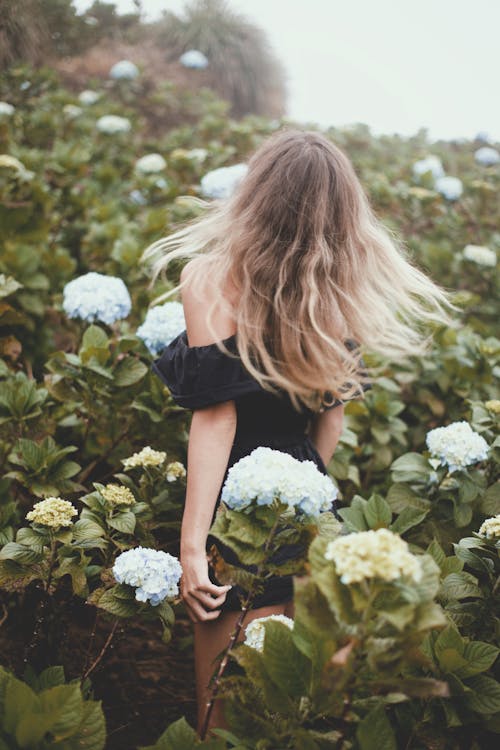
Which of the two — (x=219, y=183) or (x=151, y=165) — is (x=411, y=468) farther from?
(x=151, y=165)

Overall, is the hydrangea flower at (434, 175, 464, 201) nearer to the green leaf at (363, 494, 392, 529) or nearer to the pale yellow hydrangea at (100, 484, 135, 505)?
the green leaf at (363, 494, 392, 529)

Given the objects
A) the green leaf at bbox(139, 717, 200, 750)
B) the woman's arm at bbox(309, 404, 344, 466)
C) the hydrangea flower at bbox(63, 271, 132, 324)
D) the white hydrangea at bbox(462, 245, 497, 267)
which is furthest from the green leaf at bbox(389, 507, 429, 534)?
the white hydrangea at bbox(462, 245, 497, 267)

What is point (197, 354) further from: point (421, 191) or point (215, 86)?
point (215, 86)

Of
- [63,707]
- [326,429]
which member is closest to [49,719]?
[63,707]

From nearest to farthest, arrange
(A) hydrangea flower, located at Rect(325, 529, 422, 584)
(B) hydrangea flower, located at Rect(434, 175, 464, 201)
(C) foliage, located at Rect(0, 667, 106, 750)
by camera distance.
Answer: (A) hydrangea flower, located at Rect(325, 529, 422, 584), (C) foliage, located at Rect(0, 667, 106, 750), (B) hydrangea flower, located at Rect(434, 175, 464, 201)

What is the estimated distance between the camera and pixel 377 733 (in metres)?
1.02

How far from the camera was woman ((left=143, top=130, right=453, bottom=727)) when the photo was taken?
4.59 ft

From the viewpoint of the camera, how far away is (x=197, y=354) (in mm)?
1438

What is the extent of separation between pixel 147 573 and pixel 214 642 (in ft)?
1.11

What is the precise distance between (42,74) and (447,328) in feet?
13.0

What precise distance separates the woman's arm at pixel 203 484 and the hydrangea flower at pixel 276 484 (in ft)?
0.96

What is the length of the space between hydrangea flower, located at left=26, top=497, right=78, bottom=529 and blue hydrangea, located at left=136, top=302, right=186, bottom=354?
634mm

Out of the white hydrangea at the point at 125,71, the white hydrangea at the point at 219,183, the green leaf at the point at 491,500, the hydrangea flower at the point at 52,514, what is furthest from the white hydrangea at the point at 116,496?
the white hydrangea at the point at 125,71

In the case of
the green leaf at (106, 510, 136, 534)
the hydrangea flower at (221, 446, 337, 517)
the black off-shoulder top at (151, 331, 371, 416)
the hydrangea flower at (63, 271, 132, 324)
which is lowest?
the green leaf at (106, 510, 136, 534)
